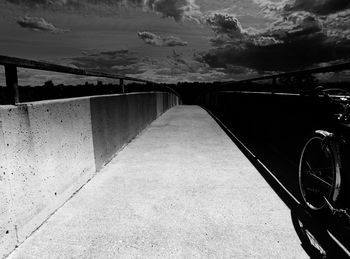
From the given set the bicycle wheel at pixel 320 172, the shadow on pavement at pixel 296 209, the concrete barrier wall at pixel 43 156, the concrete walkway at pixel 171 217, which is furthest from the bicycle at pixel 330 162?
the concrete barrier wall at pixel 43 156

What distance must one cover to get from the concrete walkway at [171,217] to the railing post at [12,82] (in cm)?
132

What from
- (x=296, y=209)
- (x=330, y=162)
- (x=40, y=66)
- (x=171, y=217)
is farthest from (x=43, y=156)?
(x=330, y=162)

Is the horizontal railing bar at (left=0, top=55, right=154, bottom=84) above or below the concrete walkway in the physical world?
above

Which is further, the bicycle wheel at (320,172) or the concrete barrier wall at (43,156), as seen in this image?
the bicycle wheel at (320,172)

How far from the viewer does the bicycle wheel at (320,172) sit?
9.41 feet

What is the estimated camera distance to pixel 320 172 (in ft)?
10.7

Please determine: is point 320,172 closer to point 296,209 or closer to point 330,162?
point 330,162

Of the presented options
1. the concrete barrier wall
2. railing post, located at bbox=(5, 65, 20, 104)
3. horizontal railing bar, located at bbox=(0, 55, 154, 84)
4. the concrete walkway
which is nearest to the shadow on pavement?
the concrete walkway

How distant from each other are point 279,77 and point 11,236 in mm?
4916

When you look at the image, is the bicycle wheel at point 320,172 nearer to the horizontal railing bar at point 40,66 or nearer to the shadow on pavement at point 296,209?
the shadow on pavement at point 296,209

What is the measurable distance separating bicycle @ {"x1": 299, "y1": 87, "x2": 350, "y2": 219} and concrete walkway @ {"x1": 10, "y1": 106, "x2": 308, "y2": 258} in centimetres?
37

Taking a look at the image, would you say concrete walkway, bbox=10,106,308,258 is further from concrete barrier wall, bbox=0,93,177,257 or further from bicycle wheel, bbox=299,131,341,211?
bicycle wheel, bbox=299,131,341,211

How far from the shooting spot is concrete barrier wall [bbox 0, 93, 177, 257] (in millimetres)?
2611

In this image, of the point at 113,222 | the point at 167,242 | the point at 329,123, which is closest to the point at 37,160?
the point at 113,222
